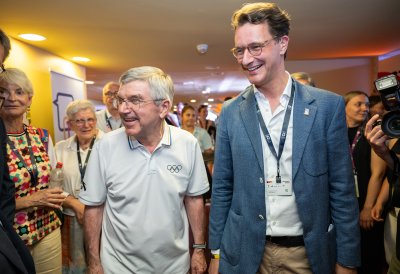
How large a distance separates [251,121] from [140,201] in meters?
0.65

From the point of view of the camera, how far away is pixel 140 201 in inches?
61.3

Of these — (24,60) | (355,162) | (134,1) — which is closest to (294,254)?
(355,162)

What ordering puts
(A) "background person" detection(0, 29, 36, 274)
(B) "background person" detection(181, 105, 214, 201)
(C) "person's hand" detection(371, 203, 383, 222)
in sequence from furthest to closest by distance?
(B) "background person" detection(181, 105, 214, 201)
(C) "person's hand" detection(371, 203, 383, 222)
(A) "background person" detection(0, 29, 36, 274)

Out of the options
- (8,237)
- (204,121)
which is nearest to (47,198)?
(8,237)

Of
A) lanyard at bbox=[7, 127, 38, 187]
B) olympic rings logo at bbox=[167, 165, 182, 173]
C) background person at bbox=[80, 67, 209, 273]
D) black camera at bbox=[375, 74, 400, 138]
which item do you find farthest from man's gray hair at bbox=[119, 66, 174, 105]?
black camera at bbox=[375, 74, 400, 138]

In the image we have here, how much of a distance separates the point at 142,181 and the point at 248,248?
58 centimetres

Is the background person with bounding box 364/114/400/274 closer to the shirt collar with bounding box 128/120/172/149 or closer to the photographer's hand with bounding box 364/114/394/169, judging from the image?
the photographer's hand with bounding box 364/114/394/169

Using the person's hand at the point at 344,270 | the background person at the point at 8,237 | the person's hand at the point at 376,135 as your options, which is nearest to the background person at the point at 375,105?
the person's hand at the point at 376,135

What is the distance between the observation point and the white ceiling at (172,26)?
3082 millimetres

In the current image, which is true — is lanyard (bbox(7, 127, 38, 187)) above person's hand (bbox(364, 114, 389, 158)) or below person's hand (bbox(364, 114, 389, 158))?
below

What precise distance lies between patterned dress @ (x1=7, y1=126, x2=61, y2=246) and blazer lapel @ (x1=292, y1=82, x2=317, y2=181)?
1.52 metres

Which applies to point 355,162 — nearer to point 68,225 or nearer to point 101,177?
point 101,177

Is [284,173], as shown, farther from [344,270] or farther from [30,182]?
[30,182]

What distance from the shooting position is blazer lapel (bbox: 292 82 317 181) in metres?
1.31
